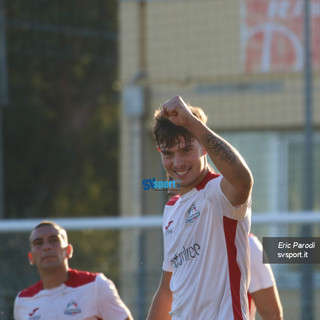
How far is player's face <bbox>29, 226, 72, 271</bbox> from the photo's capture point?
4.15 meters

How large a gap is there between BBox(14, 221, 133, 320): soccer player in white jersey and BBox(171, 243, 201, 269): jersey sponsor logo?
1125 mm

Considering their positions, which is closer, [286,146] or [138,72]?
[286,146]

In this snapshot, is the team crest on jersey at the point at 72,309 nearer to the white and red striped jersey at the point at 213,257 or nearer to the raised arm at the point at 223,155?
the white and red striped jersey at the point at 213,257

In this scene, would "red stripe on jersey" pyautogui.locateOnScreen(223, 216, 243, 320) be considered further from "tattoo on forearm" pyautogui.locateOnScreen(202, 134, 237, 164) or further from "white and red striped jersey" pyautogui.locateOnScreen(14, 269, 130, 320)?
"white and red striped jersey" pyautogui.locateOnScreen(14, 269, 130, 320)

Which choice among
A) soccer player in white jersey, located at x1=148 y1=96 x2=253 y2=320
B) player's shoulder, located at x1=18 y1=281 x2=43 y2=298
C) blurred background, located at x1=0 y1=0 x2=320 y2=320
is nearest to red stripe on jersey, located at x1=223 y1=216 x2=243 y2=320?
soccer player in white jersey, located at x1=148 y1=96 x2=253 y2=320

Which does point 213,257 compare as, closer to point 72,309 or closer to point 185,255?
point 185,255

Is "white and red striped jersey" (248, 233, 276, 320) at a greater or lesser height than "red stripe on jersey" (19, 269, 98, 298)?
greater

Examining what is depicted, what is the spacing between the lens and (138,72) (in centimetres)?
1059

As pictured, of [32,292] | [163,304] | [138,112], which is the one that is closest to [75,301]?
[32,292]

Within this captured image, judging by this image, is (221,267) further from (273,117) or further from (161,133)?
(273,117)

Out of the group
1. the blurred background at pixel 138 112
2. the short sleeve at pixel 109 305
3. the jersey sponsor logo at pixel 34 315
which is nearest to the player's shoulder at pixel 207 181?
the short sleeve at pixel 109 305

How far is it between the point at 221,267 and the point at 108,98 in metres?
18.4

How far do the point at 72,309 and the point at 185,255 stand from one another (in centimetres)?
132

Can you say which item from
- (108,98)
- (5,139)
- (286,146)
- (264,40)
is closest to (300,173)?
(286,146)
